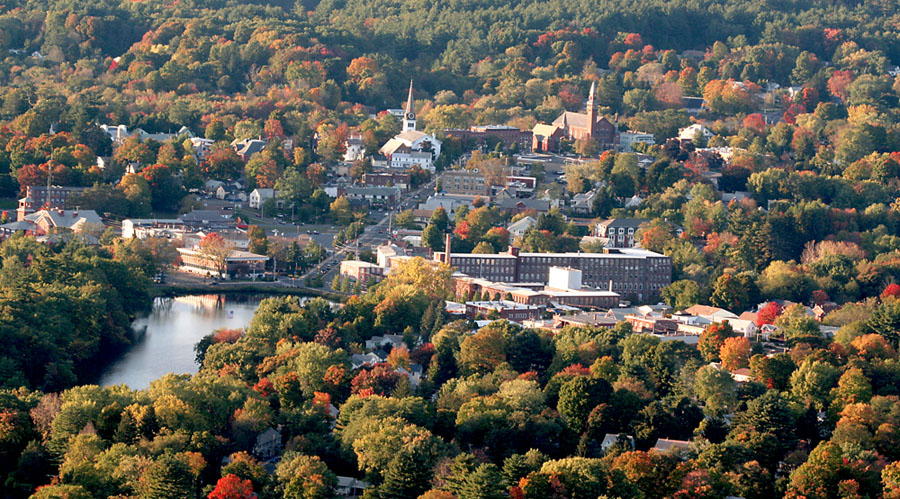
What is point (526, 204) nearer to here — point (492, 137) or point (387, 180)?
point (387, 180)

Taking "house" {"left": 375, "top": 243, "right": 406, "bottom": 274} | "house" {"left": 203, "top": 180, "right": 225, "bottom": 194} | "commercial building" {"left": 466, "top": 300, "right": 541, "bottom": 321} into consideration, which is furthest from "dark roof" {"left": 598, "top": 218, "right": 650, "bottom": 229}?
"house" {"left": 203, "top": 180, "right": 225, "bottom": 194}

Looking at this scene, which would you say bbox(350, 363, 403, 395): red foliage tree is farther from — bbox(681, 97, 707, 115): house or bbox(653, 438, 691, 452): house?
bbox(681, 97, 707, 115): house

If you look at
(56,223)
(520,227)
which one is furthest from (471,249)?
(56,223)

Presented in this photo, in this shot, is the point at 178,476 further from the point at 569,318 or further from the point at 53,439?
the point at 569,318

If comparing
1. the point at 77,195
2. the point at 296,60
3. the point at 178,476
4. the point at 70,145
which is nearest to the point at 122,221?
the point at 77,195

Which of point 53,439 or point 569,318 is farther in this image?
point 569,318

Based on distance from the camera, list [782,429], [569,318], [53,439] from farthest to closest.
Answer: [569,318]
[782,429]
[53,439]
